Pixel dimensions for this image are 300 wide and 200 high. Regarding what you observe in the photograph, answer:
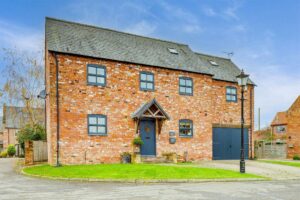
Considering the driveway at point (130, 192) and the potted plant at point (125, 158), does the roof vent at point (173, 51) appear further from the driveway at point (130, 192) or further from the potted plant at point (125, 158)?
the driveway at point (130, 192)

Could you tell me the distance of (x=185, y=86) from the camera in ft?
73.3

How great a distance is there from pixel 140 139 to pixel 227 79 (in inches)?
395

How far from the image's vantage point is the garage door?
78.9 feet

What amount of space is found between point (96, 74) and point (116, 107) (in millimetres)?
2480

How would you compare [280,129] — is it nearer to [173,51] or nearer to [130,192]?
[173,51]

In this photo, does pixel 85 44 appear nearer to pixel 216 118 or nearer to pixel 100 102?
pixel 100 102

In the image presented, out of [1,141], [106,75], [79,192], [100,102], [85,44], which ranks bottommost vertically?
[1,141]

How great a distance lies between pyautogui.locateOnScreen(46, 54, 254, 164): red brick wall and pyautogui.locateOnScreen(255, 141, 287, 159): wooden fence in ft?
24.9

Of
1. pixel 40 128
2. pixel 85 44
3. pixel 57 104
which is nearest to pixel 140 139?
pixel 57 104

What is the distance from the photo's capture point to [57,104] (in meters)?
17.5

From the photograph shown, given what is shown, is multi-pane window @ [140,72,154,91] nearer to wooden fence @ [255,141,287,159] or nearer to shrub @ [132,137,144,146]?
shrub @ [132,137,144,146]

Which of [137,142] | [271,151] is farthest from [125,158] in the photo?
[271,151]

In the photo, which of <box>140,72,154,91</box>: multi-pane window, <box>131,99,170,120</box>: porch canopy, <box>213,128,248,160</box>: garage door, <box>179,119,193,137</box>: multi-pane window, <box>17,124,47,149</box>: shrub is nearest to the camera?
<box>131,99,170,120</box>: porch canopy

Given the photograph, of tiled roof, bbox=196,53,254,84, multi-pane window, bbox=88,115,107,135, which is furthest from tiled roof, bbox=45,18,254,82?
multi-pane window, bbox=88,115,107,135
